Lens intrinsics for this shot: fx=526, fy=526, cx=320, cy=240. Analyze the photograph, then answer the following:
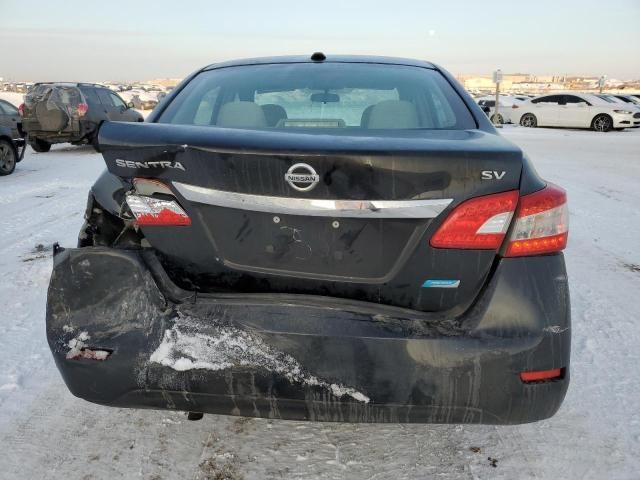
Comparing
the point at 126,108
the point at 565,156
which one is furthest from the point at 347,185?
the point at 126,108

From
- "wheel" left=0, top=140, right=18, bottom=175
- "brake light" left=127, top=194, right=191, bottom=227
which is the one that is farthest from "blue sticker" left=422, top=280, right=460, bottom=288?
"wheel" left=0, top=140, right=18, bottom=175

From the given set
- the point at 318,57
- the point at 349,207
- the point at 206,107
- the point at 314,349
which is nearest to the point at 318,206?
the point at 349,207

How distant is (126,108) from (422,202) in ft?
47.7

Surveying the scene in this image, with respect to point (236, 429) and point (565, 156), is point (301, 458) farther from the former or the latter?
point (565, 156)

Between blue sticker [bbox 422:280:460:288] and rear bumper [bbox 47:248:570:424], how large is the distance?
3.6 inches

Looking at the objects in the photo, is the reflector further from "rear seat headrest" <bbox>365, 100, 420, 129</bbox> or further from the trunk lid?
"rear seat headrest" <bbox>365, 100, 420, 129</bbox>

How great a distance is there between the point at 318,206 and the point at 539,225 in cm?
71

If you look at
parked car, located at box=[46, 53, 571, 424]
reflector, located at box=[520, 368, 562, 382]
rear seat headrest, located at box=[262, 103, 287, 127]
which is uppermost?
rear seat headrest, located at box=[262, 103, 287, 127]

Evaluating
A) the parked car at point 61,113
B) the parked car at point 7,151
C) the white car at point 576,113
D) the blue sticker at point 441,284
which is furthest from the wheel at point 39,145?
the white car at point 576,113

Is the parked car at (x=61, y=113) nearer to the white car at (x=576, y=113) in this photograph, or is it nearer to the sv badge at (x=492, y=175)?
the sv badge at (x=492, y=175)

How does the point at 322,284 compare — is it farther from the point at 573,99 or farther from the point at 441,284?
the point at 573,99

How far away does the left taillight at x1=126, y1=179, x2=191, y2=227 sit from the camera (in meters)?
1.70

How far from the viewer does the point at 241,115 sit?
2.48 m

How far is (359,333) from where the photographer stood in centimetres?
160
